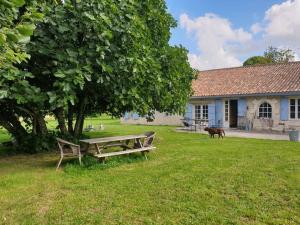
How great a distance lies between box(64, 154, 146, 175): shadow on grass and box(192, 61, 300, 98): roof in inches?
548

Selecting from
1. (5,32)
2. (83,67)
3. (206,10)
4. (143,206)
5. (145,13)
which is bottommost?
(143,206)

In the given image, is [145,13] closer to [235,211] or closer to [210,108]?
[235,211]

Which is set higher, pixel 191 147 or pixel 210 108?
pixel 210 108

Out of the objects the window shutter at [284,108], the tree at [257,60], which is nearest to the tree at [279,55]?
the tree at [257,60]

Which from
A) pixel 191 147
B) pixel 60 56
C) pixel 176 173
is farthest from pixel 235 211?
pixel 191 147

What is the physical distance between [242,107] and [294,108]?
11.7 ft

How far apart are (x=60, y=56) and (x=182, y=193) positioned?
471cm

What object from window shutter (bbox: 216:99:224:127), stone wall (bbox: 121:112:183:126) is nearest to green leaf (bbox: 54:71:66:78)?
window shutter (bbox: 216:99:224:127)

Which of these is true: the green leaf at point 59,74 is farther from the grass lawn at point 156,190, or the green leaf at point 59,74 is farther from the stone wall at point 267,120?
the stone wall at point 267,120

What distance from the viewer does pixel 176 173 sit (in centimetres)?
833

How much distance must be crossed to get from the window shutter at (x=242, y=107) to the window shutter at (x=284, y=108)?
2564mm

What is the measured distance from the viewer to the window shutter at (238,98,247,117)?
75.9ft

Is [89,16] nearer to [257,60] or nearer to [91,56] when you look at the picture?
[91,56]

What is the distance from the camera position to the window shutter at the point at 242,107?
2314 cm
